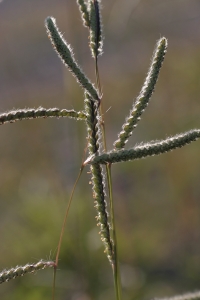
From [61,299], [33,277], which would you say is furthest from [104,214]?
[61,299]

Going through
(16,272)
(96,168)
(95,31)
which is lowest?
(16,272)

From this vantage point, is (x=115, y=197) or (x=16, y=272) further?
(x=115, y=197)

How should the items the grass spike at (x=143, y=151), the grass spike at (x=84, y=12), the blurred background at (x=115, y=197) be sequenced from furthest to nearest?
the blurred background at (x=115, y=197), the grass spike at (x=84, y=12), the grass spike at (x=143, y=151)

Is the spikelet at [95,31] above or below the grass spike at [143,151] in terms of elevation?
above

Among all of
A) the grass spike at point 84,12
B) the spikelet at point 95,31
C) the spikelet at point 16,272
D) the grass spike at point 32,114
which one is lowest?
the spikelet at point 16,272

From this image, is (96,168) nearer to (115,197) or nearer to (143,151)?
(143,151)

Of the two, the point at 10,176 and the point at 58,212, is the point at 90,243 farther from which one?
the point at 10,176

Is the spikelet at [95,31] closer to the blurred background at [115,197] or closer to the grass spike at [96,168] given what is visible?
the grass spike at [96,168]

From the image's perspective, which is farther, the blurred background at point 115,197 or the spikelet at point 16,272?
the blurred background at point 115,197

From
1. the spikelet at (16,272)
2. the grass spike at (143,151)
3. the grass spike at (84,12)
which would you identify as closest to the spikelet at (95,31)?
the grass spike at (84,12)

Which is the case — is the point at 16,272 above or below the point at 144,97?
below

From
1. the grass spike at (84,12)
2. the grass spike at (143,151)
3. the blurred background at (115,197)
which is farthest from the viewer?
the blurred background at (115,197)

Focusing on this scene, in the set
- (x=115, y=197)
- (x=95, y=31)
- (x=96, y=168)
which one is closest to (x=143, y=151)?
(x=96, y=168)
